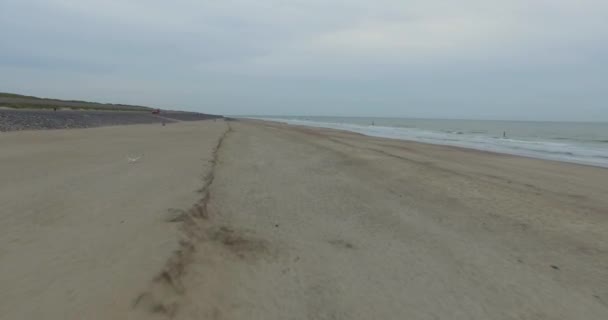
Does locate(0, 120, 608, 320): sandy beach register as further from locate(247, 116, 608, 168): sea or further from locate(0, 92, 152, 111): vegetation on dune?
locate(0, 92, 152, 111): vegetation on dune

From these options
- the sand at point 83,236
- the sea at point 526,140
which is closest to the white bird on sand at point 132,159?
the sand at point 83,236

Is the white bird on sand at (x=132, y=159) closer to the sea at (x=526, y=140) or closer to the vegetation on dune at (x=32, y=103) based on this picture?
the sea at (x=526, y=140)

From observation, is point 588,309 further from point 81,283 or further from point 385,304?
point 81,283

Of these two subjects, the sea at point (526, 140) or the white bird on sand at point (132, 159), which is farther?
the sea at point (526, 140)

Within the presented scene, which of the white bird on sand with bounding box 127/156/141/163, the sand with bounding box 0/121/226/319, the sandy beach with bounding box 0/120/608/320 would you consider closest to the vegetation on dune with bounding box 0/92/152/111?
the white bird on sand with bounding box 127/156/141/163

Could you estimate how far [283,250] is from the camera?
4.46 metres

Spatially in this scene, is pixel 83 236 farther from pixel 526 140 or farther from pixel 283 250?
pixel 526 140

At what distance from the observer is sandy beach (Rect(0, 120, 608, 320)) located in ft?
10.00

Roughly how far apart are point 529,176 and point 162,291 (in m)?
12.7

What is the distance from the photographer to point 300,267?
13.2 feet

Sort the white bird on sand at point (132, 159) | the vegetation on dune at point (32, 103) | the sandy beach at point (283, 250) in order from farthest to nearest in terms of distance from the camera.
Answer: the vegetation on dune at point (32, 103)
the white bird on sand at point (132, 159)
the sandy beach at point (283, 250)

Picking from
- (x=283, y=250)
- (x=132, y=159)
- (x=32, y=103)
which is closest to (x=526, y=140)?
(x=132, y=159)

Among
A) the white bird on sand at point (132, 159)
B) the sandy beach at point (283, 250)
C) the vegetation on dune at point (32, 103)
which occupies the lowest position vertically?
the sandy beach at point (283, 250)

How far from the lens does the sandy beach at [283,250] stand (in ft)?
10.00
